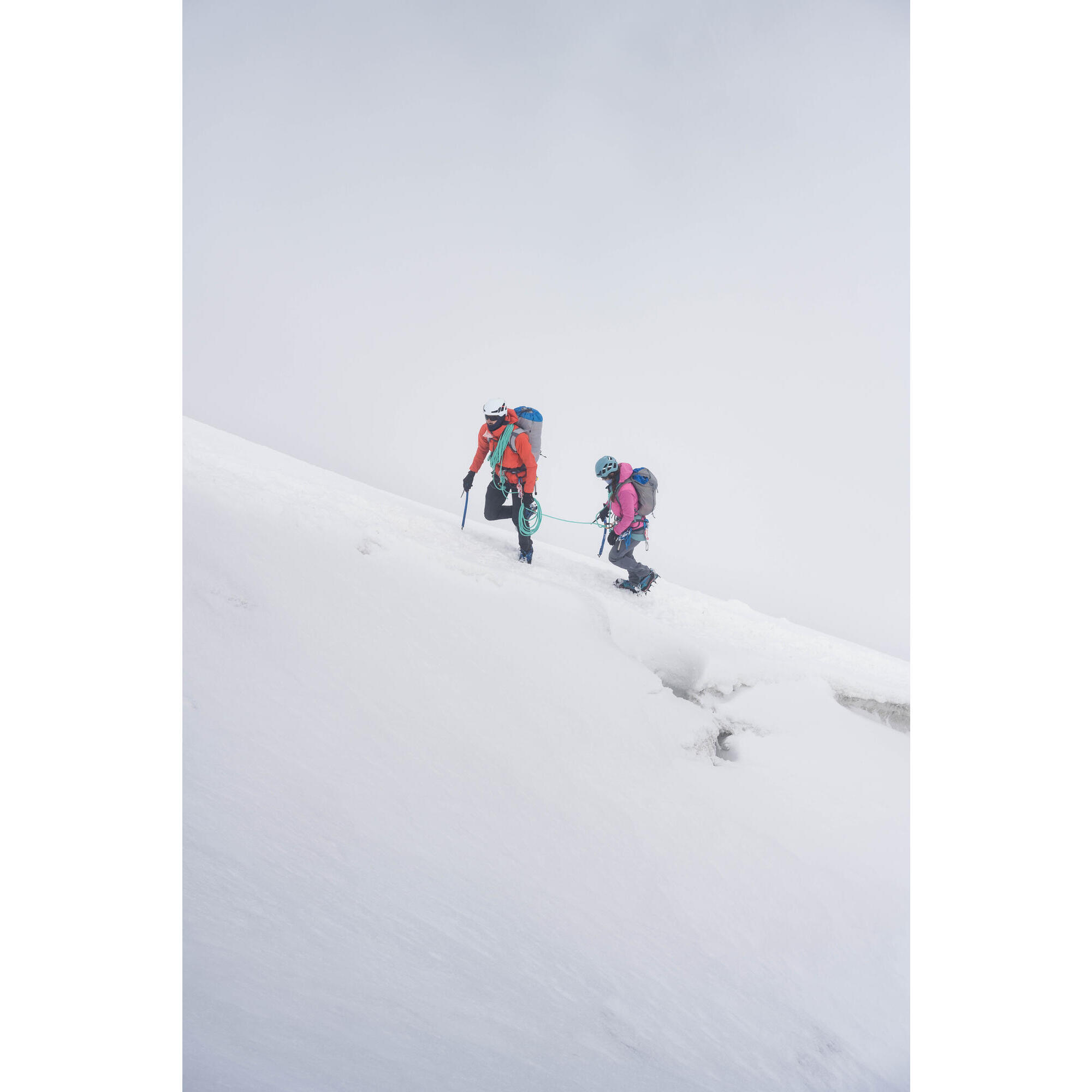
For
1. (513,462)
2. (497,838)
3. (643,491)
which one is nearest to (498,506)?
(513,462)

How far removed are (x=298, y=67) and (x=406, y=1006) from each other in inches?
232

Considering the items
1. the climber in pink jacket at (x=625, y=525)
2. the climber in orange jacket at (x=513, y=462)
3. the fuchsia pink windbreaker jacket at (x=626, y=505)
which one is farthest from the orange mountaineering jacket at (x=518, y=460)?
the fuchsia pink windbreaker jacket at (x=626, y=505)

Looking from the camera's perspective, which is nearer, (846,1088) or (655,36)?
(846,1088)

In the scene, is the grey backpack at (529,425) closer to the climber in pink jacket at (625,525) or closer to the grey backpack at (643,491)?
the climber in pink jacket at (625,525)

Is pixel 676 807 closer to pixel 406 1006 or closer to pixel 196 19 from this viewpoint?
pixel 406 1006

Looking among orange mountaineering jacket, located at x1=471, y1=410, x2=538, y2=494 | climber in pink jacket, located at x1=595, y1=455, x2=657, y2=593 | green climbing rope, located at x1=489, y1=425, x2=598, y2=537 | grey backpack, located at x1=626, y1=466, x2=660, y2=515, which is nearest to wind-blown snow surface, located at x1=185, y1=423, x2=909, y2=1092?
green climbing rope, located at x1=489, y1=425, x2=598, y2=537

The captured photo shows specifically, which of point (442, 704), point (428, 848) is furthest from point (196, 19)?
point (428, 848)

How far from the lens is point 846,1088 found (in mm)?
2234

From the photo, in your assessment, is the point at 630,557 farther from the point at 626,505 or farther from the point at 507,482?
the point at 507,482

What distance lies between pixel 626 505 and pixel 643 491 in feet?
0.54

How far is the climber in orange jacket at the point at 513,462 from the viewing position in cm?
387

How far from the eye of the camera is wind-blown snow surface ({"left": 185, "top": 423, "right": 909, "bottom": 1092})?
188 centimetres

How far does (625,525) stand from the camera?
13.3 ft
